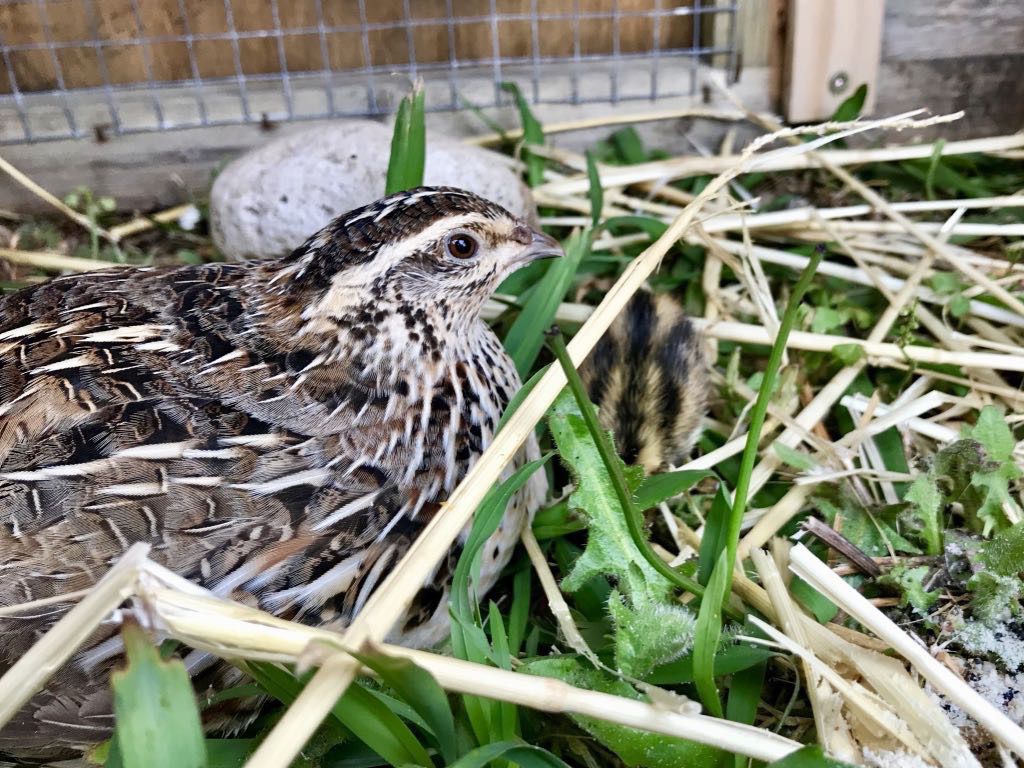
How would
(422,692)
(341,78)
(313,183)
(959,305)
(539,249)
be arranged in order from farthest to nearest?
1. (341,78)
2. (313,183)
3. (959,305)
4. (539,249)
5. (422,692)

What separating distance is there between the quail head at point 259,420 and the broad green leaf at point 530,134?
102 cm

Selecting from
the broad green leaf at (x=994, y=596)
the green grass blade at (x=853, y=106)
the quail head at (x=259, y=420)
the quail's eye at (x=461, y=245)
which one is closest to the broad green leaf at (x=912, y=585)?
the broad green leaf at (x=994, y=596)

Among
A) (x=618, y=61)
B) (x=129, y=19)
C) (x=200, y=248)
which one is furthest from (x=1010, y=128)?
(x=129, y=19)

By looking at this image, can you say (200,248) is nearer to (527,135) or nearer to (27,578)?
(527,135)

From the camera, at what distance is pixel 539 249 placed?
5.75ft

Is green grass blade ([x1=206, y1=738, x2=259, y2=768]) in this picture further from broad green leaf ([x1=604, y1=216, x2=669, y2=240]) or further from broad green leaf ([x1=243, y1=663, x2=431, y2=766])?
broad green leaf ([x1=604, y1=216, x2=669, y2=240])

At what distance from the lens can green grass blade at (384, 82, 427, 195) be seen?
2.10m

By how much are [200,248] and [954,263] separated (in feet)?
7.36

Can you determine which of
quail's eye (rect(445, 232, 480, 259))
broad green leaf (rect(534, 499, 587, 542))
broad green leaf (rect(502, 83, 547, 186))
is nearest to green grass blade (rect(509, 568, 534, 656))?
broad green leaf (rect(534, 499, 587, 542))

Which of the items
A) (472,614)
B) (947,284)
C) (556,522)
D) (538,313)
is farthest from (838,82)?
(472,614)

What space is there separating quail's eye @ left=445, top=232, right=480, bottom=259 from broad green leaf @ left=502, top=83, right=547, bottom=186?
3.71 feet

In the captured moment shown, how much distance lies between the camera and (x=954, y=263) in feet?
7.09

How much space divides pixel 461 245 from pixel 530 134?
48.1 inches

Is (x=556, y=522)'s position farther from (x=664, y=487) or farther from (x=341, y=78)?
(x=341, y=78)
